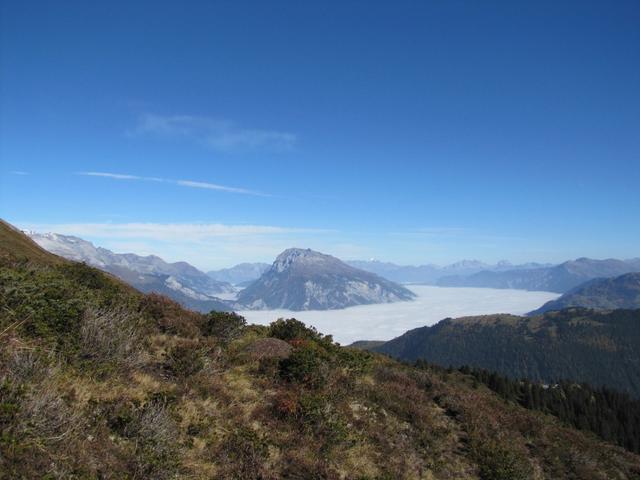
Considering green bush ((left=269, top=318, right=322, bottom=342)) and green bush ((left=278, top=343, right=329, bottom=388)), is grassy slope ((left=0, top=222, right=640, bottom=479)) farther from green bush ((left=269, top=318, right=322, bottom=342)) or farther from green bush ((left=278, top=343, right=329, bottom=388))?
green bush ((left=269, top=318, right=322, bottom=342))

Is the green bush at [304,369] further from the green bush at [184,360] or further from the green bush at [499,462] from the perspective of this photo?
the green bush at [499,462]

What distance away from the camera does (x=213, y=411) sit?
11602mm

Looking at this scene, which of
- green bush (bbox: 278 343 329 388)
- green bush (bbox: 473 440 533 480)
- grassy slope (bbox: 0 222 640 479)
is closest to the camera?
grassy slope (bbox: 0 222 640 479)

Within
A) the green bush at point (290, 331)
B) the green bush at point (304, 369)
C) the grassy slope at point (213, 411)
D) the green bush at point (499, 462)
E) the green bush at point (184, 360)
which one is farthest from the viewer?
the green bush at point (290, 331)

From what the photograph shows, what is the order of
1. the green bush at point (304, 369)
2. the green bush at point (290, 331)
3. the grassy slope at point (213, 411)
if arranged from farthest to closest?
the green bush at point (290, 331)
the green bush at point (304, 369)
the grassy slope at point (213, 411)

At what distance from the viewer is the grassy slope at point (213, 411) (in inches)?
309

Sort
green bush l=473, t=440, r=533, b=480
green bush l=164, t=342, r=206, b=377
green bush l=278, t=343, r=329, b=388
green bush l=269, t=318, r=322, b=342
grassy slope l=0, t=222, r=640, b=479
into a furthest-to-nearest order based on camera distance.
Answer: green bush l=269, t=318, r=322, b=342 → green bush l=278, t=343, r=329, b=388 → green bush l=473, t=440, r=533, b=480 → green bush l=164, t=342, r=206, b=377 → grassy slope l=0, t=222, r=640, b=479

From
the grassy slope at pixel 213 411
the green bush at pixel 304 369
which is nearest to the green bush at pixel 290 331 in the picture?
the grassy slope at pixel 213 411

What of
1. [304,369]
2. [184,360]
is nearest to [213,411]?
[184,360]

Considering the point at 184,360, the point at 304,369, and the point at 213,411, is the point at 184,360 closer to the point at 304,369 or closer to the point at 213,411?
the point at 213,411

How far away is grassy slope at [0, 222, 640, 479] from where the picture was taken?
7.85 metres

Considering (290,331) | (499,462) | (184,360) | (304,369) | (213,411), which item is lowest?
(499,462)

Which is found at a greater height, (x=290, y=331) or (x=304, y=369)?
(x=290, y=331)

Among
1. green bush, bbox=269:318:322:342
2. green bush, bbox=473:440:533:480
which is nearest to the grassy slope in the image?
green bush, bbox=473:440:533:480
